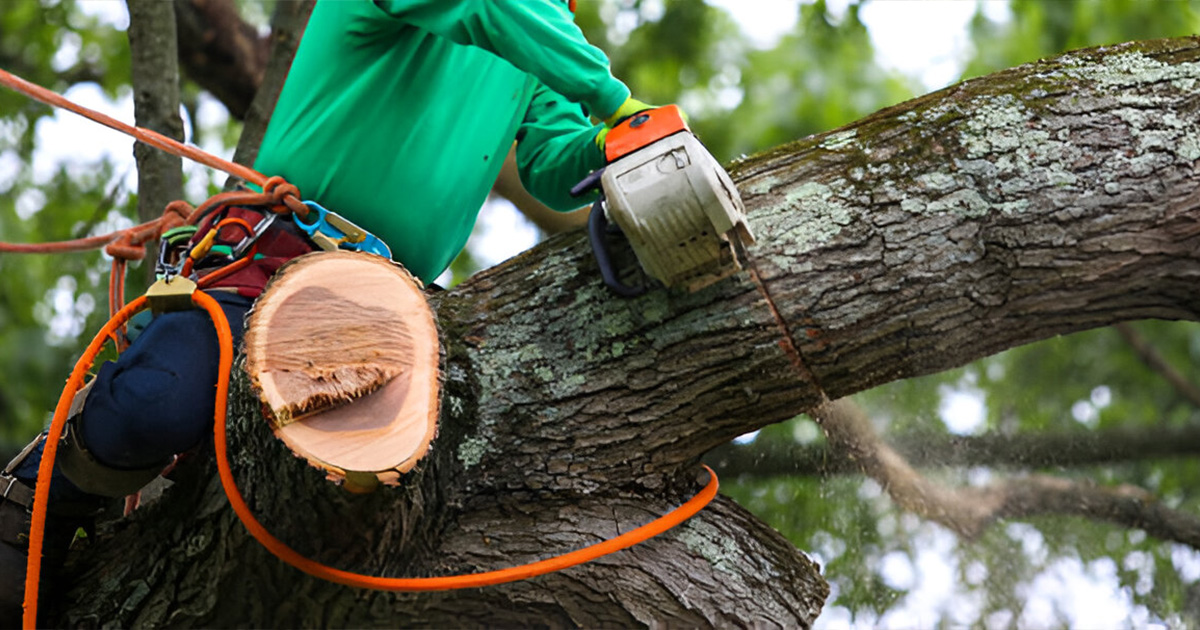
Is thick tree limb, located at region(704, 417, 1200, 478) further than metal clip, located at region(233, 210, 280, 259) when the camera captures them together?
Yes

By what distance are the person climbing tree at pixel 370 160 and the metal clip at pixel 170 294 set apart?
2 cm

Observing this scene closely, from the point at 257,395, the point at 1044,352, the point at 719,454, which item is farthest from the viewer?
the point at 1044,352

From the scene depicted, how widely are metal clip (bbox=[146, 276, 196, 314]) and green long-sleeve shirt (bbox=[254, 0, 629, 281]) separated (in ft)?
1.20

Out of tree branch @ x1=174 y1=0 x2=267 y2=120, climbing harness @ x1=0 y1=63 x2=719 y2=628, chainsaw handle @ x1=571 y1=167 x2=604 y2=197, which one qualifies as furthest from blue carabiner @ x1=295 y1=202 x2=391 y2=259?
tree branch @ x1=174 y1=0 x2=267 y2=120

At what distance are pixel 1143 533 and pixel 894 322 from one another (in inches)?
94.9

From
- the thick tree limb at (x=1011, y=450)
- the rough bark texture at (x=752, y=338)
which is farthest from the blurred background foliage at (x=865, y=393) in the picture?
the rough bark texture at (x=752, y=338)

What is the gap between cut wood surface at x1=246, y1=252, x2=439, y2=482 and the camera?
4.76ft

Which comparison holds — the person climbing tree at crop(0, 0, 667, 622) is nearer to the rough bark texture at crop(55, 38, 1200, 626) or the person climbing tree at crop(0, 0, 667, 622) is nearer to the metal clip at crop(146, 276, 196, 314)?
the metal clip at crop(146, 276, 196, 314)

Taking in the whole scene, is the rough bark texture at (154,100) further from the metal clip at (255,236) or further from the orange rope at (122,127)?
the metal clip at (255,236)

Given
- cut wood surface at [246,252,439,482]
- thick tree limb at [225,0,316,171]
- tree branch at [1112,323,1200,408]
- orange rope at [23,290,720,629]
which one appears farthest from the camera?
tree branch at [1112,323,1200,408]

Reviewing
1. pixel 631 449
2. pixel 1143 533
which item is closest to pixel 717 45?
pixel 1143 533

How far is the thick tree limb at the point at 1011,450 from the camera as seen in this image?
3508 millimetres

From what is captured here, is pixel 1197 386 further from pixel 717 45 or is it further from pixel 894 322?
pixel 894 322

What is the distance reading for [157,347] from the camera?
1.76 meters
